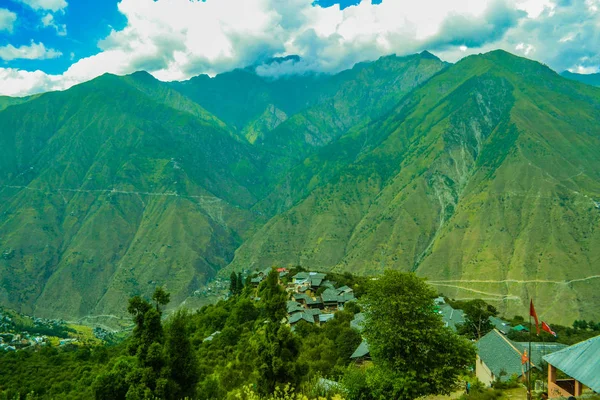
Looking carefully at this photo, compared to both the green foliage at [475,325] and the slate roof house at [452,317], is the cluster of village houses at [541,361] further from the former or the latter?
the green foliage at [475,325]

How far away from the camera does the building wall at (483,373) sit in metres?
38.2

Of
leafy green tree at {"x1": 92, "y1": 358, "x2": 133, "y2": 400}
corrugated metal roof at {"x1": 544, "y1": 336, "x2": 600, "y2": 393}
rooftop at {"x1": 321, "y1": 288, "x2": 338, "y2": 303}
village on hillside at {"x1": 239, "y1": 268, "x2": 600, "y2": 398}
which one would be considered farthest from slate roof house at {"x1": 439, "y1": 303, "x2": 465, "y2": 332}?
leafy green tree at {"x1": 92, "y1": 358, "x2": 133, "y2": 400}

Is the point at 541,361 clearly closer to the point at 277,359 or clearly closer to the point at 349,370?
the point at 349,370

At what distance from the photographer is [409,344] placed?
2467cm

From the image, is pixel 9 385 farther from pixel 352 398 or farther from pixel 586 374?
pixel 586 374

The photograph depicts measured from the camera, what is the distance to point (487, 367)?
38.8 meters

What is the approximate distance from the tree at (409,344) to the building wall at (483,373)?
50.8ft

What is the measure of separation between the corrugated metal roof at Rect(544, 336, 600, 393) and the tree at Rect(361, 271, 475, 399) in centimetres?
520

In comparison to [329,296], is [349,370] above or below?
above

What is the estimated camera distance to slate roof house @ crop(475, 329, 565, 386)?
3650cm

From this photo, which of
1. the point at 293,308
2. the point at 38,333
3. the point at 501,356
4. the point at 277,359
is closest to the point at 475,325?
the point at 501,356

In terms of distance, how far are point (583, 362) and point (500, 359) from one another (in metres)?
20.3

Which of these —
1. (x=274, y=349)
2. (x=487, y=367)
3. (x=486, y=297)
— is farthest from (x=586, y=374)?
(x=486, y=297)

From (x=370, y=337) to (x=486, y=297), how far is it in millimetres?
162366
